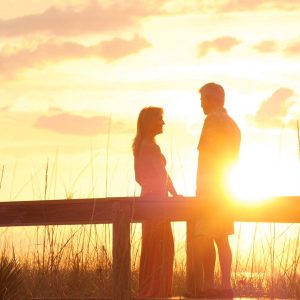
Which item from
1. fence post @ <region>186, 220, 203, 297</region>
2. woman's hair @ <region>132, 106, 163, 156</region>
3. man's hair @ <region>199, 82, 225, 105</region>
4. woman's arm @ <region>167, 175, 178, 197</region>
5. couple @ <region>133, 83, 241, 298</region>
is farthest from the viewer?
woman's arm @ <region>167, 175, 178, 197</region>

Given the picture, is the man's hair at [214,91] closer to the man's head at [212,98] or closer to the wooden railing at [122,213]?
the man's head at [212,98]

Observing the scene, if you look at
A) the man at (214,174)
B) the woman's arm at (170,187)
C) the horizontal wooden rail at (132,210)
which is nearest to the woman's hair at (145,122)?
the woman's arm at (170,187)

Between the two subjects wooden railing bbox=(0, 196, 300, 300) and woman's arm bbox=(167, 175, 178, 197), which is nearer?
wooden railing bbox=(0, 196, 300, 300)

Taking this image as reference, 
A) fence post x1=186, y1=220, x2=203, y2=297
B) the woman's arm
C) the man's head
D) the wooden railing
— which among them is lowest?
fence post x1=186, y1=220, x2=203, y2=297

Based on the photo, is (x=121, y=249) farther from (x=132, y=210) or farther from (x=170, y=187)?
(x=170, y=187)

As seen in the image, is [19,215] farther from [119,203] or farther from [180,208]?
[180,208]

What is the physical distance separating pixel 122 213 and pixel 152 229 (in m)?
2.03

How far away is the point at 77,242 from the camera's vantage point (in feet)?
26.7

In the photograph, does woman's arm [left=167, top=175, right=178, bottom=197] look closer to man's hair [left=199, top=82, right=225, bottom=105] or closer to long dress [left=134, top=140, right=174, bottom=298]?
long dress [left=134, top=140, right=174, bottom=298]

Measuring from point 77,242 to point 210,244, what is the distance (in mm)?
1780

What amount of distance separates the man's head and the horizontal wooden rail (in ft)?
3.52

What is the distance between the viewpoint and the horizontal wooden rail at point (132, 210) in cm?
657

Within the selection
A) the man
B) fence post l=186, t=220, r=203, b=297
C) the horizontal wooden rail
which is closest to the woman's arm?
fence post l=186, t=220, r=203, b=297

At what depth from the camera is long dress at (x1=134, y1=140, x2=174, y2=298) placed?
848 cm
